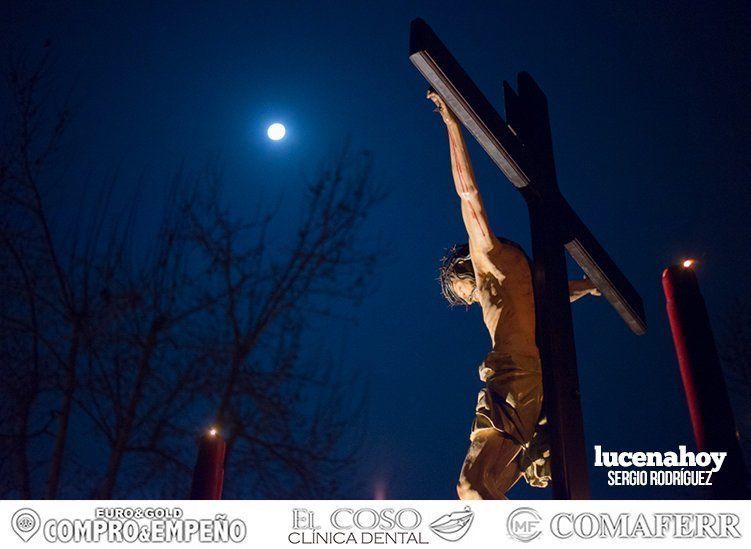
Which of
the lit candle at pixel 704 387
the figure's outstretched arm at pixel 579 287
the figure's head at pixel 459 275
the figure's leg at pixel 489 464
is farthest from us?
the figure's outstretched arm at pixel 579 287

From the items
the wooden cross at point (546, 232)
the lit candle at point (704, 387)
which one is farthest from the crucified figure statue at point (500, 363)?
the lit candle at point (704, 387)

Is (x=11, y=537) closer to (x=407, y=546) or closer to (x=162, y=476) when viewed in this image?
(x=407, y=546)

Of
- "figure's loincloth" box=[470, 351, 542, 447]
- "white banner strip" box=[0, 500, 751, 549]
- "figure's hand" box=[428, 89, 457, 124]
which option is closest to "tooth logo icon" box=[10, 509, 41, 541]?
"white banner strip" box=[0, 500, 751, 549]

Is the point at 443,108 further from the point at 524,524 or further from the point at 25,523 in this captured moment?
the point at 25,523

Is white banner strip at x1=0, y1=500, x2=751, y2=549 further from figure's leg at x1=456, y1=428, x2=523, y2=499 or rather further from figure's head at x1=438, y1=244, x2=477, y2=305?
figure's head at x1=438, y1=244, x2=477, y2=305

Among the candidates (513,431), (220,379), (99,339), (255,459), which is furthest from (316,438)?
(513,431)

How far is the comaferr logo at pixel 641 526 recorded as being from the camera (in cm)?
214

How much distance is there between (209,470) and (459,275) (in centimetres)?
173

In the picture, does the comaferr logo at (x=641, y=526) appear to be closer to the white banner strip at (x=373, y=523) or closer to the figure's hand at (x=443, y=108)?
the white banner strip at (x=373, y=523)

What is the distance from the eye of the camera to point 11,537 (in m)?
2.44

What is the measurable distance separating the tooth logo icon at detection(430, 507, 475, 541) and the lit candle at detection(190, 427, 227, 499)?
173 centimetres

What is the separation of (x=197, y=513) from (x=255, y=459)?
23.3 ft

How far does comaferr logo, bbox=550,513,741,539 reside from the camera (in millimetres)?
2145

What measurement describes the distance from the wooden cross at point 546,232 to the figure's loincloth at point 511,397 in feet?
0.52
